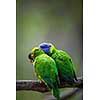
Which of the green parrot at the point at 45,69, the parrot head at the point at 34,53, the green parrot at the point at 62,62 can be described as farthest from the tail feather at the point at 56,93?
the parrot head at the point at 34,53

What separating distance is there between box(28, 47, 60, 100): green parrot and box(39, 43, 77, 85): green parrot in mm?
38

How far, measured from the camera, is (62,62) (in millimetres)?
1928

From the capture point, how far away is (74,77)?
193 centimetres

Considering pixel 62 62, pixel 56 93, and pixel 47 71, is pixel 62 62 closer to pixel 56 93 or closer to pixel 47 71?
pixel 47 71

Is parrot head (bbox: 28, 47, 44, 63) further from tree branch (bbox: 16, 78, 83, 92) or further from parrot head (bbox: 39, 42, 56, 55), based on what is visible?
Result: tree branch (bbox: 16, 78, 83, 92)

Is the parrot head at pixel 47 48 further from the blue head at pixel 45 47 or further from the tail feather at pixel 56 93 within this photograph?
the tail feather at pixel 56 93

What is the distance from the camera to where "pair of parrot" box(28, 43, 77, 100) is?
189cm

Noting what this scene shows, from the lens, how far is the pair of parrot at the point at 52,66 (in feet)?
6.20

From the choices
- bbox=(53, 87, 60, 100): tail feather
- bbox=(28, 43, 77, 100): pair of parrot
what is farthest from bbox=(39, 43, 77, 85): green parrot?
bbox=(53, 87, 60, 100): tail feather

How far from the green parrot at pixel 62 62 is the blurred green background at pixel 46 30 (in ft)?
0.14

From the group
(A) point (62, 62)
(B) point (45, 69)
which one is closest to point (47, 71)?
(B) point (45, 69)

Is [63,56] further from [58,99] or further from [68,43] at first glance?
[58,99]

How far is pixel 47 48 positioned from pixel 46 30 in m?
0.17
